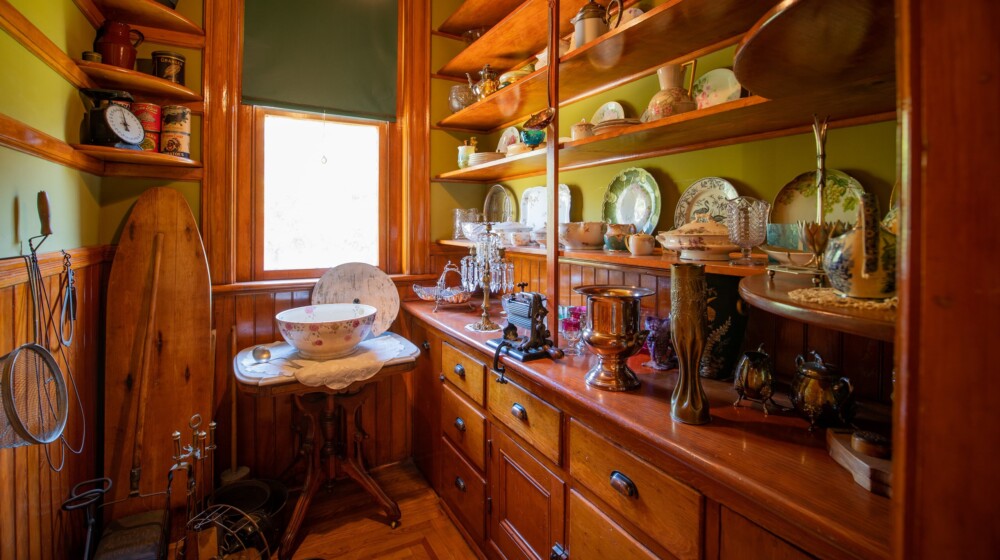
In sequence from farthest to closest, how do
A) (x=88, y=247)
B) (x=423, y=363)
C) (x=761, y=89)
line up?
Result: (x=423, y=363) < (x=88, y=247) < (x=761, y=89)

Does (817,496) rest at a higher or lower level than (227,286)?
lower

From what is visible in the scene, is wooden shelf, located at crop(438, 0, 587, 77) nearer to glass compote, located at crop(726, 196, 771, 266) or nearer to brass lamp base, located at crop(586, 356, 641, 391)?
glass compote, located at crop(726, 196, 771, 266)

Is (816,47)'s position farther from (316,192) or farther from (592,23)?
(316,192)

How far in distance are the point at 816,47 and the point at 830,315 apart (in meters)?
0.46

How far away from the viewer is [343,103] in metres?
2.49

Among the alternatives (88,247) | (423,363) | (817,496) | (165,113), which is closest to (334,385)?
(423,363)

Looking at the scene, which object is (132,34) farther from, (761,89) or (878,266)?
(878,266)

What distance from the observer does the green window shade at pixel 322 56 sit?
7.48 ft

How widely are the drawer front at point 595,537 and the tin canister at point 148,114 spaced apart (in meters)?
2.16

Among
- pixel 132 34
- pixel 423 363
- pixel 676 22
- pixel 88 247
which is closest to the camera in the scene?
pixel 676 22

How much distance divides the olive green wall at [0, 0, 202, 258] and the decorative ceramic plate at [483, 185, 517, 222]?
1.47m

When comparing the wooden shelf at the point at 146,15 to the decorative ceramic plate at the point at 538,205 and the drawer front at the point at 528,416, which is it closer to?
the decorative ceramic plate at the point at 538,205

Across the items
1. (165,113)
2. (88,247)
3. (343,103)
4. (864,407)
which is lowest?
(864,407)

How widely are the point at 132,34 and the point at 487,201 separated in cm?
179
